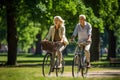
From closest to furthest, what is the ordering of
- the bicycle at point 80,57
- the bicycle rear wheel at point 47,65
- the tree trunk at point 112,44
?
1. the bicycle at point 80,57
2. the bicycle rear wheel at point 47,65
3. the tree trunk at point 112,44

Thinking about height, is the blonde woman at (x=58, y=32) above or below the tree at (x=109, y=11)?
below

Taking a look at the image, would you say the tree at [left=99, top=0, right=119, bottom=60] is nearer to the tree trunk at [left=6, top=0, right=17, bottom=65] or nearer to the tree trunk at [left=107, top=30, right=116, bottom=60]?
the tree trunk at [left=107, top=30, right=116, bottom=60]

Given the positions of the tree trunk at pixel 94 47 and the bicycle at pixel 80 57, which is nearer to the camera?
the bicycle at pixel 80 57

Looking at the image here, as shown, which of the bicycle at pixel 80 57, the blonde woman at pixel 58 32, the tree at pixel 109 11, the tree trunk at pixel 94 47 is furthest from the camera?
the tree trunk at pixel 94 47

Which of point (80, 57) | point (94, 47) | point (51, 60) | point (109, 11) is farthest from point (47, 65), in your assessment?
point (109, 11)

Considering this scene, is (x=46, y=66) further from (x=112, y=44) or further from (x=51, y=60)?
(x=112, y=44)

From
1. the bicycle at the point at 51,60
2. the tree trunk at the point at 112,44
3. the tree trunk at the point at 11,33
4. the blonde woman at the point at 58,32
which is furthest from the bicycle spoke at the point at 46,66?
the tree trunk at the point at 112,44

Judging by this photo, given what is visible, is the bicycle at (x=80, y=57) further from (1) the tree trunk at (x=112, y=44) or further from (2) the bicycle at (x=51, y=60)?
(1) the tree trunk at (x=112, y=44)

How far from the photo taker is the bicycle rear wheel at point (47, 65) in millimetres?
15450

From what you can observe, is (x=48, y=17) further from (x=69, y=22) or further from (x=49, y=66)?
(x=49, y=66)

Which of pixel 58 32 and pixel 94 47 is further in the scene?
pixel 94 47

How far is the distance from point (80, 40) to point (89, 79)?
5.36 ft

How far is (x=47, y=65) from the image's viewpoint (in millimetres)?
15773

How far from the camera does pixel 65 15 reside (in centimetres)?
3606
